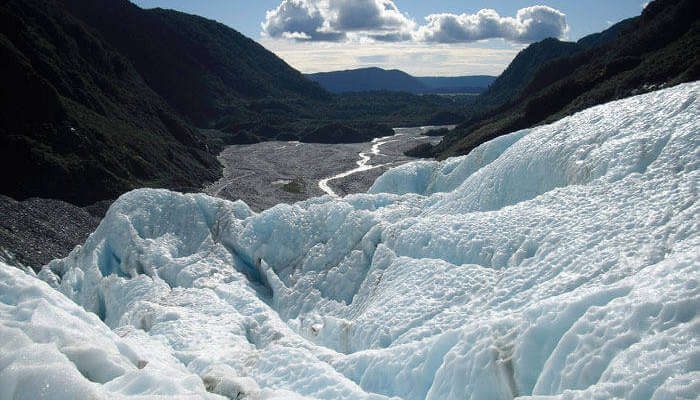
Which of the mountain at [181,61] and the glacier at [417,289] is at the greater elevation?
the mountain at [181,61]

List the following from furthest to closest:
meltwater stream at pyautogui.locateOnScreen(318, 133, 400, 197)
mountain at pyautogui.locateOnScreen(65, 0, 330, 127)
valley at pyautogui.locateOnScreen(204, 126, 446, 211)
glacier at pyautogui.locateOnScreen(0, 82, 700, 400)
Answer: mountain at pyautogui.locateOnScreen(65, 0, 330, 127) → meltwater stream at pyautogui.locateOnScreen(318, 133, 400, 197) → valley at pyautogui.locateOnScreen(204, 126, 446, 211) → glacier at pyautogui.locateOnScreen(0, 82, 700, 400)

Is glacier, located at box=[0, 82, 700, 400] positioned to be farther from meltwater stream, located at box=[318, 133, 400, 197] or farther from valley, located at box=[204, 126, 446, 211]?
valley, located at box=[204, 126, 446, 211]

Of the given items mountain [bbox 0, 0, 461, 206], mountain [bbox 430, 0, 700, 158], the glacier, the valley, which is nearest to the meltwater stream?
the valley

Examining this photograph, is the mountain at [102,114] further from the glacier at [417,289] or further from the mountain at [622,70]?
the mountain at [622,70]

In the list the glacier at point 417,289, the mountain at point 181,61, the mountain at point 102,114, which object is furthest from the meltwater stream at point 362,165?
the mountain at point 181,61

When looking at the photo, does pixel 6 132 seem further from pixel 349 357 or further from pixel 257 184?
pixel 349 357

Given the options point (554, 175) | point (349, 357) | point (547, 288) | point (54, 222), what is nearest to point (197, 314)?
point (349, 357)

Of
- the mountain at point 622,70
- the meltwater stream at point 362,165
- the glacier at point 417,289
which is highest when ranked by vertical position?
the mountain at point 622,70
